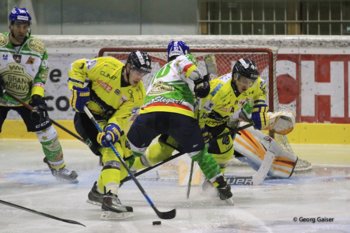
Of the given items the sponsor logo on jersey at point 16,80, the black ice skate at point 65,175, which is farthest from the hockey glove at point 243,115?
the sponsor logo on jersey at point 16,80

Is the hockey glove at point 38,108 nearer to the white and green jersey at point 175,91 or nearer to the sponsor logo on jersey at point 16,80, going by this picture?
the sponsor logo on jersey at point 16,80

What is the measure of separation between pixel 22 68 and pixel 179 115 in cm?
141

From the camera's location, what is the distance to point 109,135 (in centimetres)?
443

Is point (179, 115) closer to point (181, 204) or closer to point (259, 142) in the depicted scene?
point (181, 204)

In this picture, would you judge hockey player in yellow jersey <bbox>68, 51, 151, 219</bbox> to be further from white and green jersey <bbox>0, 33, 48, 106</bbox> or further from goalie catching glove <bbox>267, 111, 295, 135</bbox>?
goalie catching glove <bbox>267, 111, 295, 135</bbox>

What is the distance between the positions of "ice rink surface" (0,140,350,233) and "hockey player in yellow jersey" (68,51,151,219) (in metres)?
0.25

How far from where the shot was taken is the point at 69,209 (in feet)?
15.2

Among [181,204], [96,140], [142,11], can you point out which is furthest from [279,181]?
[142,11]

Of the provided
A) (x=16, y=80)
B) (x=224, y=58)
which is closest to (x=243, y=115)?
(x=16, y=80)

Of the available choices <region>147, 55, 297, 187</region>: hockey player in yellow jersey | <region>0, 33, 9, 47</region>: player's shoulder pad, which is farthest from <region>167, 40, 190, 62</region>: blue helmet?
<region>0, 33, 9, 47</region>: player's shoulder pad

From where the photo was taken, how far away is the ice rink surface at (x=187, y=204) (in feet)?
13.3

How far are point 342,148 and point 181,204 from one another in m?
3.55

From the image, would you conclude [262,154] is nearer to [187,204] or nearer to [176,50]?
[176,50]

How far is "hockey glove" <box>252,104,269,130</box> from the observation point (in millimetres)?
5086
